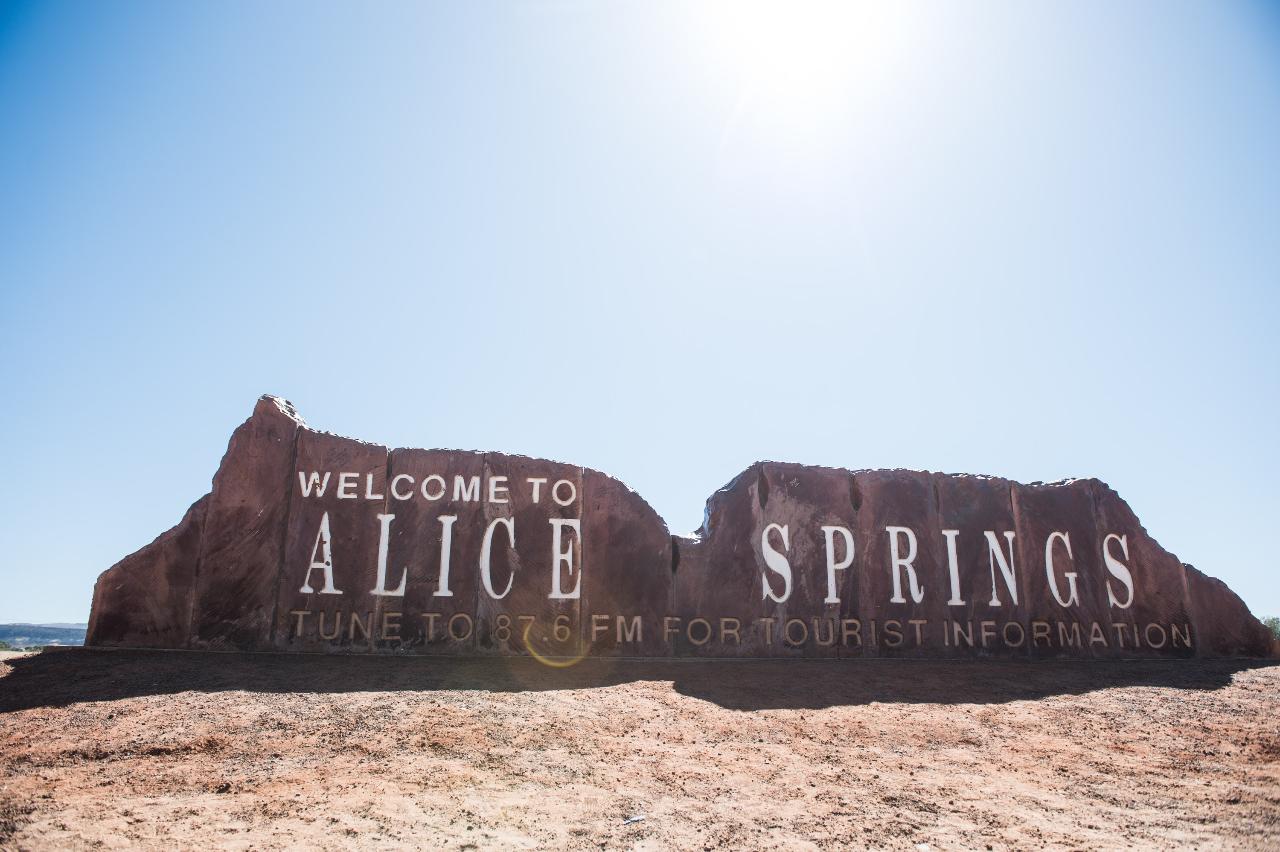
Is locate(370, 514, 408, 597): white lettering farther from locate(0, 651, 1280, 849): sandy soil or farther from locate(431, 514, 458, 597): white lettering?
locate(0, 651, 1280, 849): sandy soil

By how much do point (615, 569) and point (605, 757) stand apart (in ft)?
10.1

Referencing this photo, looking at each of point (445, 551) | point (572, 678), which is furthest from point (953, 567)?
point (445, 551)

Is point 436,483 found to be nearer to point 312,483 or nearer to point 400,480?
point 400,480

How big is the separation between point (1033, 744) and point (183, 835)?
409 centimetres

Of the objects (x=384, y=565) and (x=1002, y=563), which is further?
(x=1002, y=563)

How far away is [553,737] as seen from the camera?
14.1 ft

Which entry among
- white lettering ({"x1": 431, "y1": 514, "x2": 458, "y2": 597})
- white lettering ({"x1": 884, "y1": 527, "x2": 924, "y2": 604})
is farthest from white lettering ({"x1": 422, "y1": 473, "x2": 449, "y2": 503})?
white lettering ({"x1": 884, "y1": 527, "x2": 924, "y2": 604})

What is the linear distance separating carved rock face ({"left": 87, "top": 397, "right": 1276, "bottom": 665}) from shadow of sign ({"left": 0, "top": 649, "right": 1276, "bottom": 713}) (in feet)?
1.02

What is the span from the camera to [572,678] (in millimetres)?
5891

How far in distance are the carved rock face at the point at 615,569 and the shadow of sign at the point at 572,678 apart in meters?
0.31

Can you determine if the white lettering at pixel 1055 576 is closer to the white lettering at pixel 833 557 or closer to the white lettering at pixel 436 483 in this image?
the white lettering at pixel 833 557

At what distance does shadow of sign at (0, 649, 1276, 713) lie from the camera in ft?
17.2

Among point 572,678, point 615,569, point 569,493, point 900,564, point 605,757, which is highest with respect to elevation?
point 569,493

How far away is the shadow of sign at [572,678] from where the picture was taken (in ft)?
17.2
